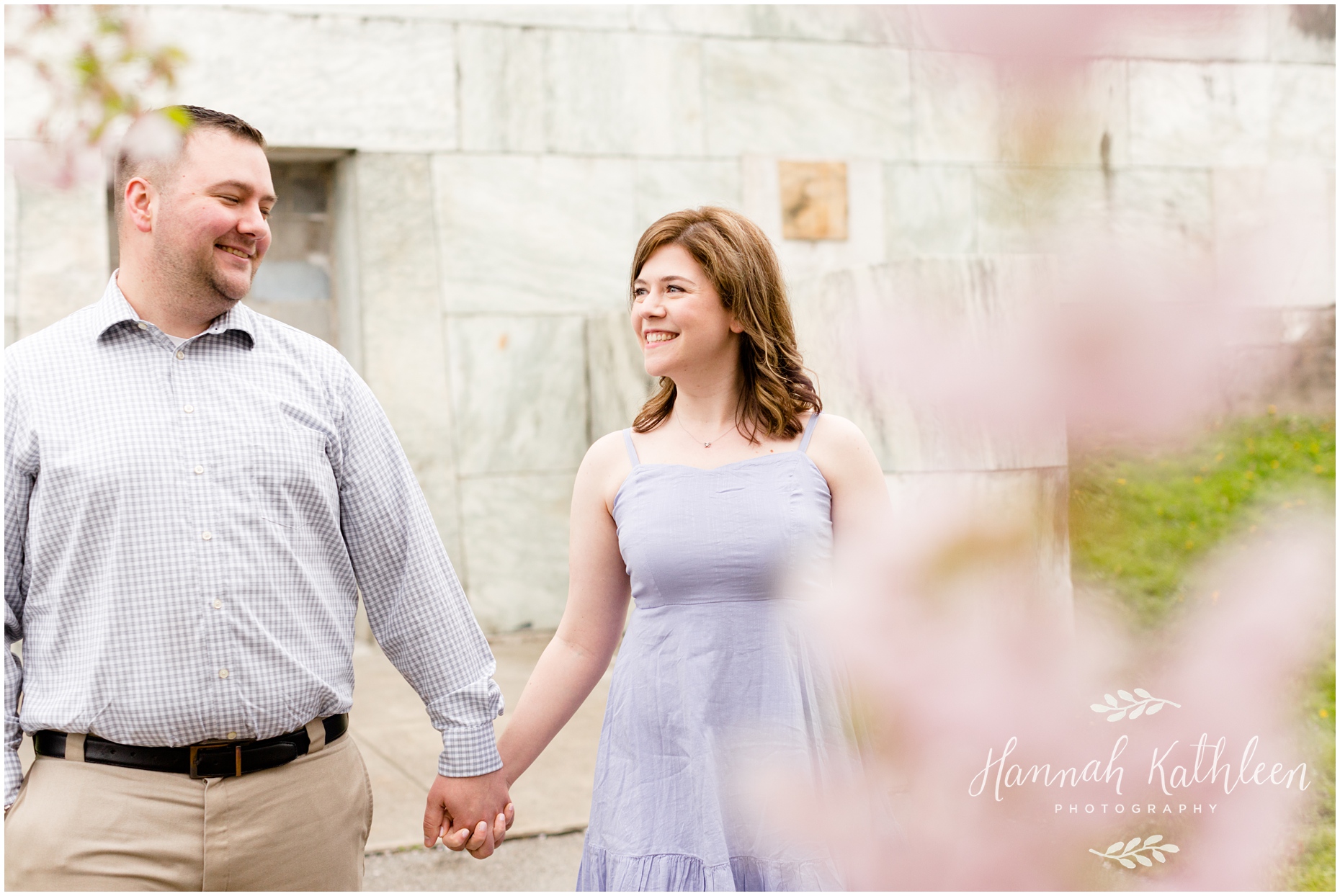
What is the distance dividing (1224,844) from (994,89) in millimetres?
1331

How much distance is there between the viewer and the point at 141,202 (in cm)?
242

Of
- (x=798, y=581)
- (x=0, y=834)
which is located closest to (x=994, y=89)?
(x=798, y=581)

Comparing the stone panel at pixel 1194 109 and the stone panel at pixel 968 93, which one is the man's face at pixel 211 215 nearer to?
the stone panel at pixel 968 93

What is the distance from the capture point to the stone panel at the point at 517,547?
7699 millimetres

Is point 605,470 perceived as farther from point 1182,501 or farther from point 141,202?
point 1182,501

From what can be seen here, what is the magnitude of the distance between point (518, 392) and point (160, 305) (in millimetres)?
5325

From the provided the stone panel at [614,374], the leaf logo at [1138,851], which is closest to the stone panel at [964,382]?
the leaf logo at [1138,851]

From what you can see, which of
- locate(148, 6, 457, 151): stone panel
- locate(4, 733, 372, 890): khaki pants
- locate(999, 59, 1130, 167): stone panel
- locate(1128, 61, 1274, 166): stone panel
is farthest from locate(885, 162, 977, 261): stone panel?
locate(999, 59, 1130, 167): stone panel

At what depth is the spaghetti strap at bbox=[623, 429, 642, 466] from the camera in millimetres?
2562

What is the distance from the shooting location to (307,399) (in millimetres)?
2502

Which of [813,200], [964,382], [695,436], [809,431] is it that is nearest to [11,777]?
[695,436]

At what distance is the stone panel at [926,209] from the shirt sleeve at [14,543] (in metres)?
6.38

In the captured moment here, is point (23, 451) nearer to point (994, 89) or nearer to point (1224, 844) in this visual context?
point (994, 89)

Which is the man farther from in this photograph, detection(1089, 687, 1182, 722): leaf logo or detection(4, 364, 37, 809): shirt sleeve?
detection(1089, 687, 1182, 722): leaf logo
